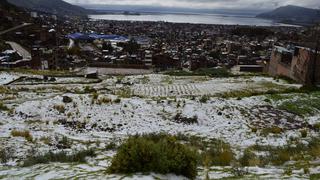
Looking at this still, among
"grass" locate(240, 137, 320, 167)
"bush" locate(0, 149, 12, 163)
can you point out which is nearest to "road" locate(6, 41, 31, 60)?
"bush" locate(0, 149, 12, 163)

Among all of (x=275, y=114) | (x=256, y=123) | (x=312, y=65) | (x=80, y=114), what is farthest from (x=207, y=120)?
(x=312, y=65)

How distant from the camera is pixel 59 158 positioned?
930 centimetres

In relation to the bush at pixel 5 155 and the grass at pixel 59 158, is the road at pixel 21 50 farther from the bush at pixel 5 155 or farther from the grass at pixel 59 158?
the grass at pixel 59 158

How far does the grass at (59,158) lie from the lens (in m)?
8.89

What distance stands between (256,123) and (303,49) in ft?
52.4

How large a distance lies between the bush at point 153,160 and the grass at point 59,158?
2160mm

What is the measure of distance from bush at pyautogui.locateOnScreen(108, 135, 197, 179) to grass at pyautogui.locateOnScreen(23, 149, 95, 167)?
216cm

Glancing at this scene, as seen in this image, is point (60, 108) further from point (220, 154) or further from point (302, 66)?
point (302, 66)

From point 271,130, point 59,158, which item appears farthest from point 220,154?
point 271,130

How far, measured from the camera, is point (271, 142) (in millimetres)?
12891

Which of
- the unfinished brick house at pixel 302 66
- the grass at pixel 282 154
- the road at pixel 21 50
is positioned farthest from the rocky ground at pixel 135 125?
the road at pixel 21 50

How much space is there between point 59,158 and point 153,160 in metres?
3.07

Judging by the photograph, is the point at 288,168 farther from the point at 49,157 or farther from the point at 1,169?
the point at 1,169

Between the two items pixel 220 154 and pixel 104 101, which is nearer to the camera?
pixel 220 154
